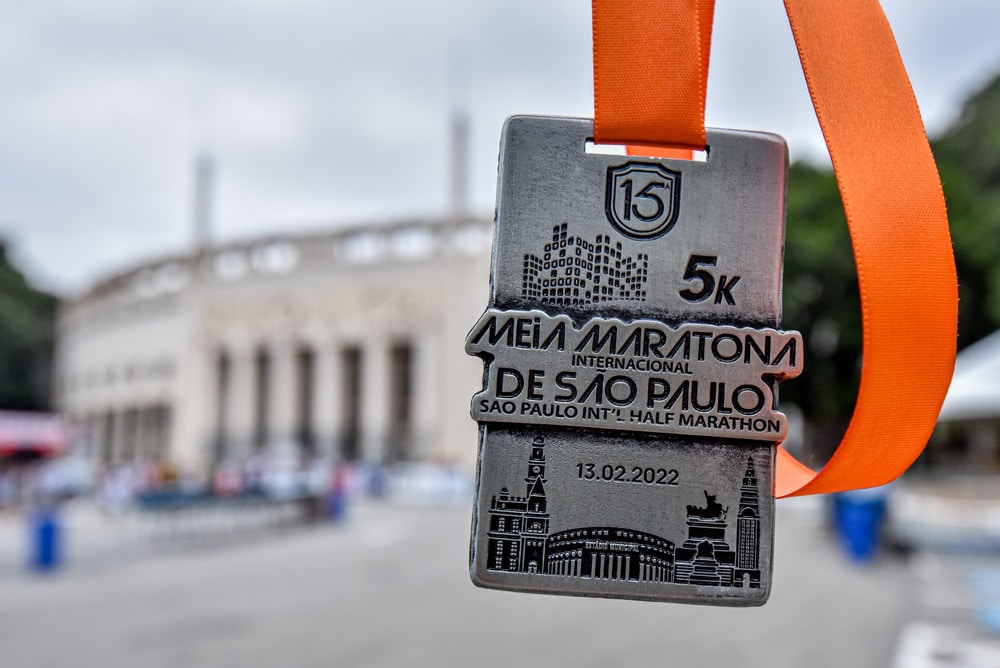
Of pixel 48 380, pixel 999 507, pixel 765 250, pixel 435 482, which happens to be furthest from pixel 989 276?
pixel 48 380

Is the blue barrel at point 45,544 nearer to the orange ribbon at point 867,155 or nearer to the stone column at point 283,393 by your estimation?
the orange ribbon at point 867,155

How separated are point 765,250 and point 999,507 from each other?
19646 millimetres

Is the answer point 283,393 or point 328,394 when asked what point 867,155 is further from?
point 283,393

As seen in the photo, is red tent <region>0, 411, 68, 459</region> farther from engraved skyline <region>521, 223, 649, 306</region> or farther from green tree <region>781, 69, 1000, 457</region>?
engraved skyline <region>521, 223, 649, 306</region>

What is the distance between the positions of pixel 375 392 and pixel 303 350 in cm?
625

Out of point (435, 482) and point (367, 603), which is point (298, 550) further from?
point (435, 482)

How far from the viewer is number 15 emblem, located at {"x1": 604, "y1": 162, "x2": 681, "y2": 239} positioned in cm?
114

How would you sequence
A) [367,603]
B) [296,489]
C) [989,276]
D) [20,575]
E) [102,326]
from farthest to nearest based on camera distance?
[102,326]
[989,276]
[296,489]
[20,575]
[367,603]

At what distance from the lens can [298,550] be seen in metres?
18.4

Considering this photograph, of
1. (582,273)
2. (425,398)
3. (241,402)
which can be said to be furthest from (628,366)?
(241,402)

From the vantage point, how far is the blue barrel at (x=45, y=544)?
15453 millimetres

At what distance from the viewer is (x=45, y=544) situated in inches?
609

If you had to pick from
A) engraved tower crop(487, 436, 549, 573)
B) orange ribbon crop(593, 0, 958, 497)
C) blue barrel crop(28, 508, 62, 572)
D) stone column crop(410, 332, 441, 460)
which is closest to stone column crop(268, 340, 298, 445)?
stone column crop(410, 332, 441, 460)

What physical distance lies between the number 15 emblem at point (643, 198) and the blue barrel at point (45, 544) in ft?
53.8
